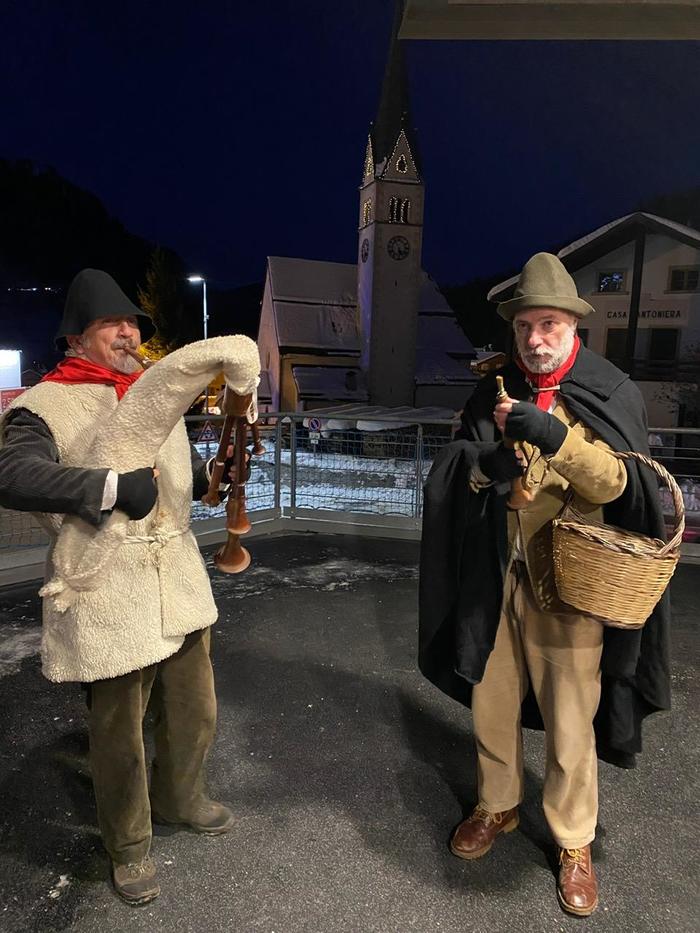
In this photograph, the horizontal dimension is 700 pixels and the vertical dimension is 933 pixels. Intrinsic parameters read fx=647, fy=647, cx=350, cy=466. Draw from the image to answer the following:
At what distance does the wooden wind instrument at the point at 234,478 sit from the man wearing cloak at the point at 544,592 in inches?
26.4

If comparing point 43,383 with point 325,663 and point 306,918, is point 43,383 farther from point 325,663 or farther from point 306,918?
point 325,663

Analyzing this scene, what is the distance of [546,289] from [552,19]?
2.58 m

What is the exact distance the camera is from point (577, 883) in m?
2.15

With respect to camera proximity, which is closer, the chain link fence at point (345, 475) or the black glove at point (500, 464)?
the black glove at point (500, 464)

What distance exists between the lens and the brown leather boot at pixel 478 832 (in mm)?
2342

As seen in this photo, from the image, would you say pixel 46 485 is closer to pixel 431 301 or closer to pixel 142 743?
pixel 142 743

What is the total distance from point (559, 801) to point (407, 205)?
A: 2671 cm

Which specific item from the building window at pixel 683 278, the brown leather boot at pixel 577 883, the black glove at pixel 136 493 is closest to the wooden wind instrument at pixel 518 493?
the black glove at pixel 136 493

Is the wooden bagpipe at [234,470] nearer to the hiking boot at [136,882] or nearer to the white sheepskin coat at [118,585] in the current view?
the white sheepskin coat at [118,585]

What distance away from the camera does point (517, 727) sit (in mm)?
2326

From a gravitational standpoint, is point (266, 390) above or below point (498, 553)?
below

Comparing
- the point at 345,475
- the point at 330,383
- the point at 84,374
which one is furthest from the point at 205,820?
the point at 330,383

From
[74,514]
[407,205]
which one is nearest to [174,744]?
[74,514]

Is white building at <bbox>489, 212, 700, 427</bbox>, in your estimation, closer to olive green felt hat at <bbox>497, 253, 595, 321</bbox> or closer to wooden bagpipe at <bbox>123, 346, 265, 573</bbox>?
olive green felt hat at <bbox>497, 253, 595, 321</bbox>
